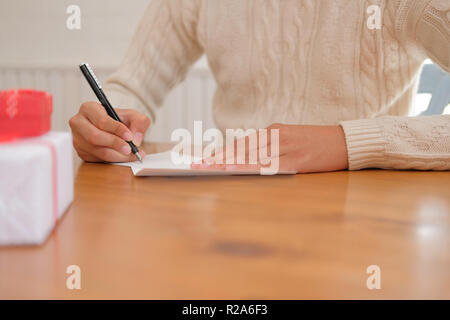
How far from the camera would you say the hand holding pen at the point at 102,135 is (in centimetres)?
65

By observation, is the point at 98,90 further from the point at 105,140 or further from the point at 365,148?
the point at 365,148

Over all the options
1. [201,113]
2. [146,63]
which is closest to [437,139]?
[146,63]

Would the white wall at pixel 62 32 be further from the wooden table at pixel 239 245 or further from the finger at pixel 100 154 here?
the wooden table at pixel 239 245

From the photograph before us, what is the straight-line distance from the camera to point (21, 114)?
31 centimetres

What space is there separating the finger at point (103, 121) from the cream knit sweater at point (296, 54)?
281 mm

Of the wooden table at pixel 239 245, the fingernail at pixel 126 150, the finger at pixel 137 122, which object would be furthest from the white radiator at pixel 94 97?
the wooden table at pixel 239 245

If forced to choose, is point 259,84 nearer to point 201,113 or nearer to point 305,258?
point 305,258

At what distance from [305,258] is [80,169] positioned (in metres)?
0.42

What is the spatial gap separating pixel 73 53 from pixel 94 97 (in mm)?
225

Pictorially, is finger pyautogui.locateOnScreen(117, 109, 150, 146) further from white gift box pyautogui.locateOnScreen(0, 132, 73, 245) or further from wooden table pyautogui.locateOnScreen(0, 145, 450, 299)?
white gift box pyautogui.locateOnScreen(0, 132, 73, 245)

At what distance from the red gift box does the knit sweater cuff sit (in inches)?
16.7

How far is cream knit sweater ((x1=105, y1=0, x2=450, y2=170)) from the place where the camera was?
0.85 meters

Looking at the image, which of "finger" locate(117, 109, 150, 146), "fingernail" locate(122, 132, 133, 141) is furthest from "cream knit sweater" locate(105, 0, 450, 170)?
"fingernail" locate(122, 132, 133, 141)

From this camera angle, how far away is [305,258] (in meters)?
0.27
